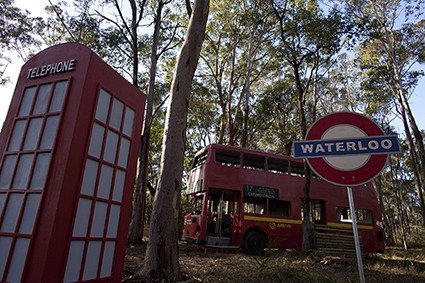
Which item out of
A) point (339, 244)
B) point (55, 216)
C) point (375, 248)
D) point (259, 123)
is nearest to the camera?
point (55, 216)

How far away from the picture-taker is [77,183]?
3.13 m

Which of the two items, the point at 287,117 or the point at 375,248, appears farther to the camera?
the point at 287,117

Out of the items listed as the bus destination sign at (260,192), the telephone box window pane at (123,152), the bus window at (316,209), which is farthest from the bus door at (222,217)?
the telephone box window pane at (123,152)

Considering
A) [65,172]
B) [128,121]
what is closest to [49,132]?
[65,172]

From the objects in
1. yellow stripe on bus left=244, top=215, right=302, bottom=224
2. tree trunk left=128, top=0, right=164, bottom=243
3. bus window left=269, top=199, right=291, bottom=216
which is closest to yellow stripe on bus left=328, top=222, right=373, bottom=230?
yellow stripe on bus left=244, top=215, right=302, bottom=224

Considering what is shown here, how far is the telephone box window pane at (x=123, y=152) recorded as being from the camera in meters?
3.89

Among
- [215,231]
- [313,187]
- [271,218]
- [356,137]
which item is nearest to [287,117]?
[313,187]

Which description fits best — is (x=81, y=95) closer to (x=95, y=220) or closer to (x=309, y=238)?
(x=95, y=220)

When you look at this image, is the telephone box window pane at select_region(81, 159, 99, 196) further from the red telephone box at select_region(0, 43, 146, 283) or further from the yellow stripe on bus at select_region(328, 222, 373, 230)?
the yellow stripe on bus at select_region(328, 222, 373, 230)

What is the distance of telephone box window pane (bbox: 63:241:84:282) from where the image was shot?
2.99 meters

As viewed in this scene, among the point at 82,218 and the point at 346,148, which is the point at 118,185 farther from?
the point at 346,148

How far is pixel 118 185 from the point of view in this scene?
380 cm

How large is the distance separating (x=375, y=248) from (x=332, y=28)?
9.03 m

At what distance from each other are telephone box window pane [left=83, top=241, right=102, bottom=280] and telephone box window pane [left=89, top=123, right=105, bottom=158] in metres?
1.06
